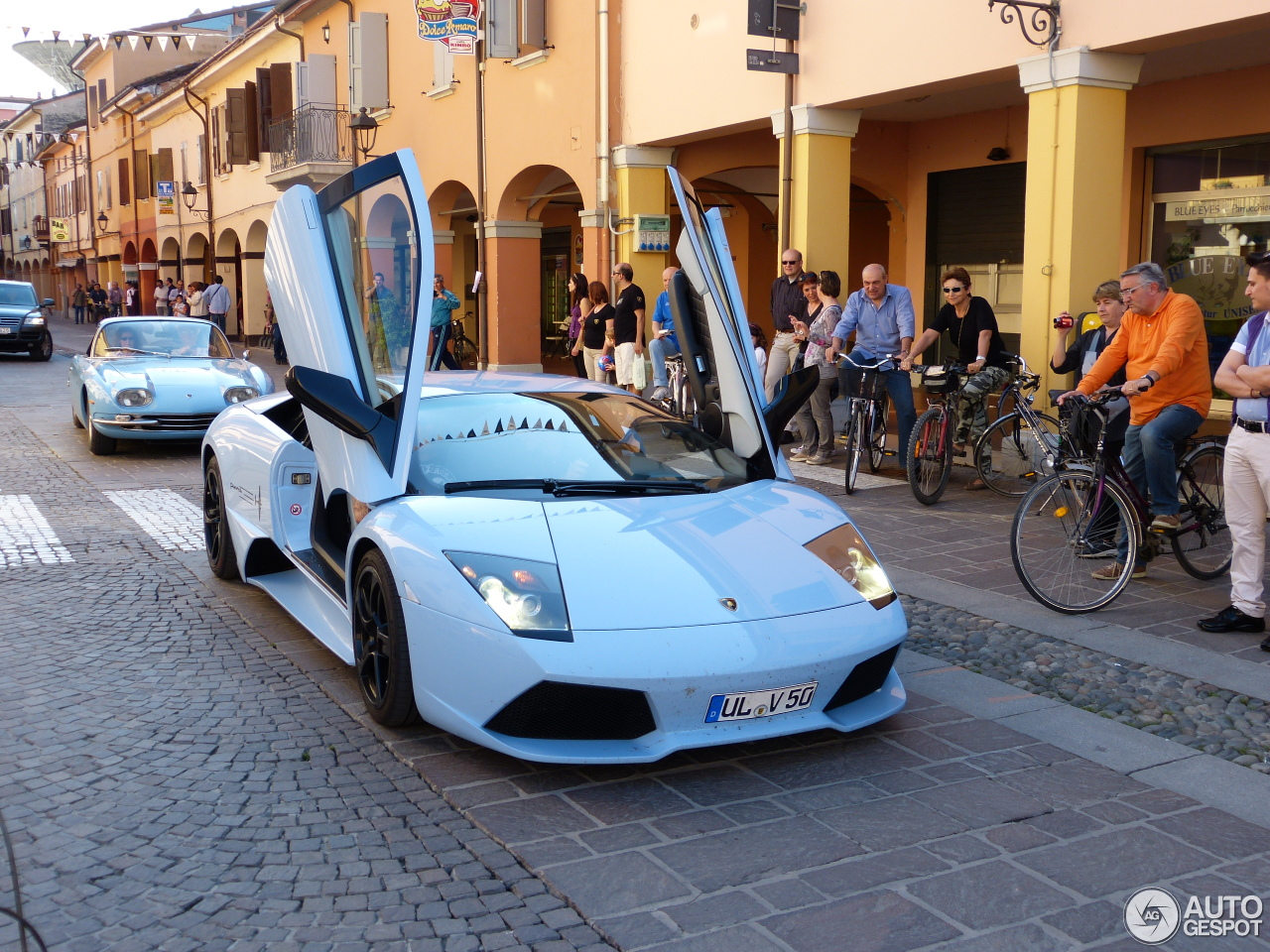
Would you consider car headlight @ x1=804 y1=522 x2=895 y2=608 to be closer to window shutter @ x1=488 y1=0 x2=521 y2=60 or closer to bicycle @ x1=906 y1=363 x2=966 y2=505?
bicycle @ x1=906 y1=363 x2=966 y2=505

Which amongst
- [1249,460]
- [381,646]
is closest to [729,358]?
[381,646]

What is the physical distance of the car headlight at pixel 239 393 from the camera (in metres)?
11.5

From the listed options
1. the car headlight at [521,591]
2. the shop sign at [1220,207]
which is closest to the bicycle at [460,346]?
the shop sign at [1220,207]

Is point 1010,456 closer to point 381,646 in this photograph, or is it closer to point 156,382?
point 381,646

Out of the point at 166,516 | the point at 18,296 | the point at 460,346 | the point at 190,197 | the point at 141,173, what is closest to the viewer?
the point at 166,516

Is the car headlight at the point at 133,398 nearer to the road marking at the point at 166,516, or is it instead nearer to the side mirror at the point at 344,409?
the road marking at the point at 166,516

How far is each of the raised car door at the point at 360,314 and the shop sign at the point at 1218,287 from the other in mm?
9590

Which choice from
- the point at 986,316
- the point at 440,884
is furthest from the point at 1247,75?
the point at 440,884

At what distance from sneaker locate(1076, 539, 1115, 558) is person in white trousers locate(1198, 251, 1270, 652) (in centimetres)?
52

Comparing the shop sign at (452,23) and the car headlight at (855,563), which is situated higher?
the shop sign at (452,23)

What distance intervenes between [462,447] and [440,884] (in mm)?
1981

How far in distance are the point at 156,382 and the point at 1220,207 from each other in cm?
1055

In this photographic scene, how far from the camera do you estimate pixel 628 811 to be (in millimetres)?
3611

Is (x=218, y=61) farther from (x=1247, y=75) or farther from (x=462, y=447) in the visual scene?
(x=462, y=447)
